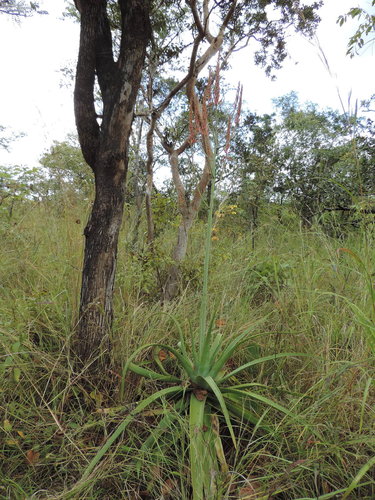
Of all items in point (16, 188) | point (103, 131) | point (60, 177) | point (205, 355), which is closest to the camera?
point (205, 355)

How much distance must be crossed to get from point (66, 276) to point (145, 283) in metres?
0.59

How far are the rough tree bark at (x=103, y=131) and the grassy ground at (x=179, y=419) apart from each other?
175mm

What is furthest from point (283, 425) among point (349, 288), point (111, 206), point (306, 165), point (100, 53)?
point (306, 165)

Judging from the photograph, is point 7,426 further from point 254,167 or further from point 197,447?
point 254,167

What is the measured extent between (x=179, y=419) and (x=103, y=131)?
141cm

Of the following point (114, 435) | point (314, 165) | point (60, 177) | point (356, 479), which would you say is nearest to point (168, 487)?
point (114, 435)

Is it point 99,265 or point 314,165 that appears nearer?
point 99,265

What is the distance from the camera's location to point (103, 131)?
1478 mm

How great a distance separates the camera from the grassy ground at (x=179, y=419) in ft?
3.34

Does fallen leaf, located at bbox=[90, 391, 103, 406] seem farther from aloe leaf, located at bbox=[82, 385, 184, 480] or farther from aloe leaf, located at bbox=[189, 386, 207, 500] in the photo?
aloe leaf, located at bbox=[189, 386, 207, 500]

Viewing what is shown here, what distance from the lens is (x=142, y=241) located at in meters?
2.92

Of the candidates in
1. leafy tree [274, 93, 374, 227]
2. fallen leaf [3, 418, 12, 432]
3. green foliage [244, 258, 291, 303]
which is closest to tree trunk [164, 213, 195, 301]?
green foliage [244, 258, 291, 303]

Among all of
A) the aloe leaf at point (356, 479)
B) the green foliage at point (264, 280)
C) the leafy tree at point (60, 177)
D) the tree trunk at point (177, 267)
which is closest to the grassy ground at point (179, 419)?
the aloe leaf at point (356, 479)

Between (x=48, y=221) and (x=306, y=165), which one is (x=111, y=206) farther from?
(x=306, y=165)
